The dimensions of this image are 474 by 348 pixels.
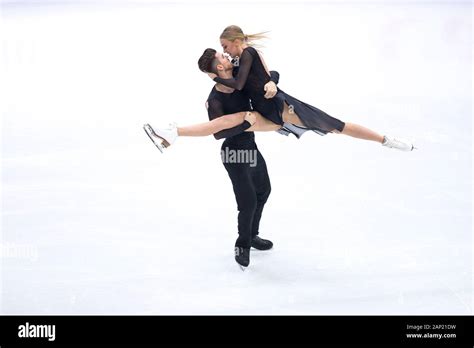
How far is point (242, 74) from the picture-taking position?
5.05 meters

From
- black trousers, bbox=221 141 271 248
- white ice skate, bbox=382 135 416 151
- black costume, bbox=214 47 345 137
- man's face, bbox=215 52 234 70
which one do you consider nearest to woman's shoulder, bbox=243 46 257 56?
black costume, bbox=214 47 345 137

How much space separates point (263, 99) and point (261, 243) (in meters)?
1.13

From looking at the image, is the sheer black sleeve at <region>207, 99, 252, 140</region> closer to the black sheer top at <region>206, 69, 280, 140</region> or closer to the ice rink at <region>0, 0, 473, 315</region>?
the black sheer top at <region>206, 69, 280, 140</region>

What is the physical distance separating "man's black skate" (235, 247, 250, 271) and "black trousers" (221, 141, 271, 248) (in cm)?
3

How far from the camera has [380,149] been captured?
7.75 m

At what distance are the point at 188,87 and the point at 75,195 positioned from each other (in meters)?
3.42

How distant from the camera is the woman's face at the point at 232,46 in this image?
204 inches

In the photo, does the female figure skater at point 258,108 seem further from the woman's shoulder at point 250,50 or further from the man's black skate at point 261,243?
the man's black skate at point 261,243

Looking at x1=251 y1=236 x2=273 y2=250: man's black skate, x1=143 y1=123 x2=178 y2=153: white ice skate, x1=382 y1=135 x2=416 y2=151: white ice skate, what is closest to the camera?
x1=143 y1=123 x2=178 y2=153: white ice skate

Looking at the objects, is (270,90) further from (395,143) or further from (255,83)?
(395,143)

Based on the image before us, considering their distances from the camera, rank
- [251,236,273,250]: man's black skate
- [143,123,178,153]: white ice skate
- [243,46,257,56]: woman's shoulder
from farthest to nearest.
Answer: [251,236,273,250]: man's black skate → [243,46,257,56]: woman's shoulder → [143,123,178,153]: white ice skate

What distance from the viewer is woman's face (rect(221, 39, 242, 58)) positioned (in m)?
5.18

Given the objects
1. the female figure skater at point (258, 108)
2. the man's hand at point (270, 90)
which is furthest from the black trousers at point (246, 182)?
the man's hand at point (270, 90)

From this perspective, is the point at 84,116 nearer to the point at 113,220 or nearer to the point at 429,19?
the point at 113,220
